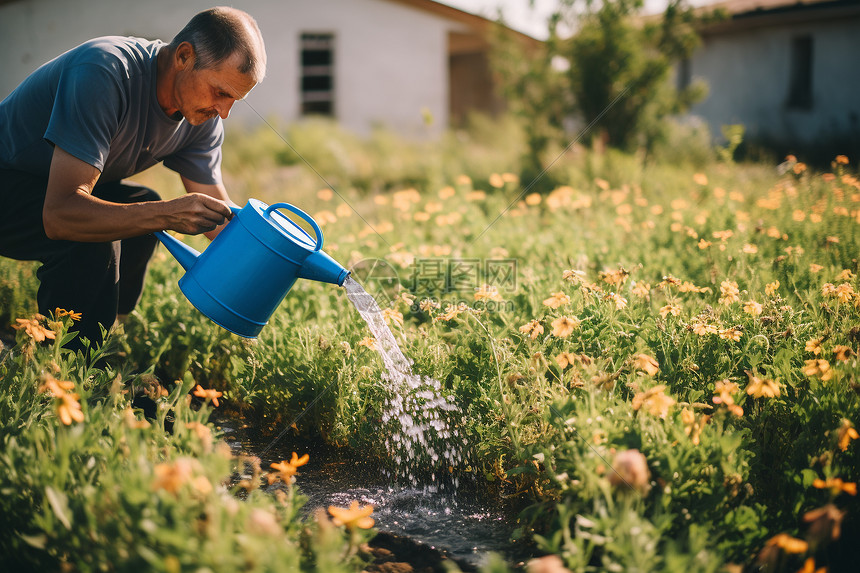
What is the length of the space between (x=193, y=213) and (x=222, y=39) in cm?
55

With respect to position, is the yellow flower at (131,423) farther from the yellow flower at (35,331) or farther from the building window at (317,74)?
the building window at (317,74)

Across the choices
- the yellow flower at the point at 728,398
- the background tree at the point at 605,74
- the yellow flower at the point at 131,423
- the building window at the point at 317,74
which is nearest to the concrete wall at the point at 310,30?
the building window at the point at 317,74

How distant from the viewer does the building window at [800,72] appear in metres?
12.8

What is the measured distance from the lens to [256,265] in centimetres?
225

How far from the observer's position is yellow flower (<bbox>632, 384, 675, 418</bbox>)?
1691mm

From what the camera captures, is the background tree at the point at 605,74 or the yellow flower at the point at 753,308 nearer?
the yellow flower at the point at 753,308

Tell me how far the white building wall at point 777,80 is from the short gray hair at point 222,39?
460 inches

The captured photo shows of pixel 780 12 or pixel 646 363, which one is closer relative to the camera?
pixel 646 363

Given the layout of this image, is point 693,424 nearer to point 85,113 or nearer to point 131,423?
point 131,423

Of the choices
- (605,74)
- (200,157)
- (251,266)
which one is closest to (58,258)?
(200,157)

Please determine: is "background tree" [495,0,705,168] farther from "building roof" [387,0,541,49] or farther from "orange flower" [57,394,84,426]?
"orange flower" [57,394,84,426]

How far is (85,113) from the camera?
6.97 feet

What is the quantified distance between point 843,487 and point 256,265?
170cm

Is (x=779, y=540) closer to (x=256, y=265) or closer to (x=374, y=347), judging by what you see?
(x=374, y=347)
